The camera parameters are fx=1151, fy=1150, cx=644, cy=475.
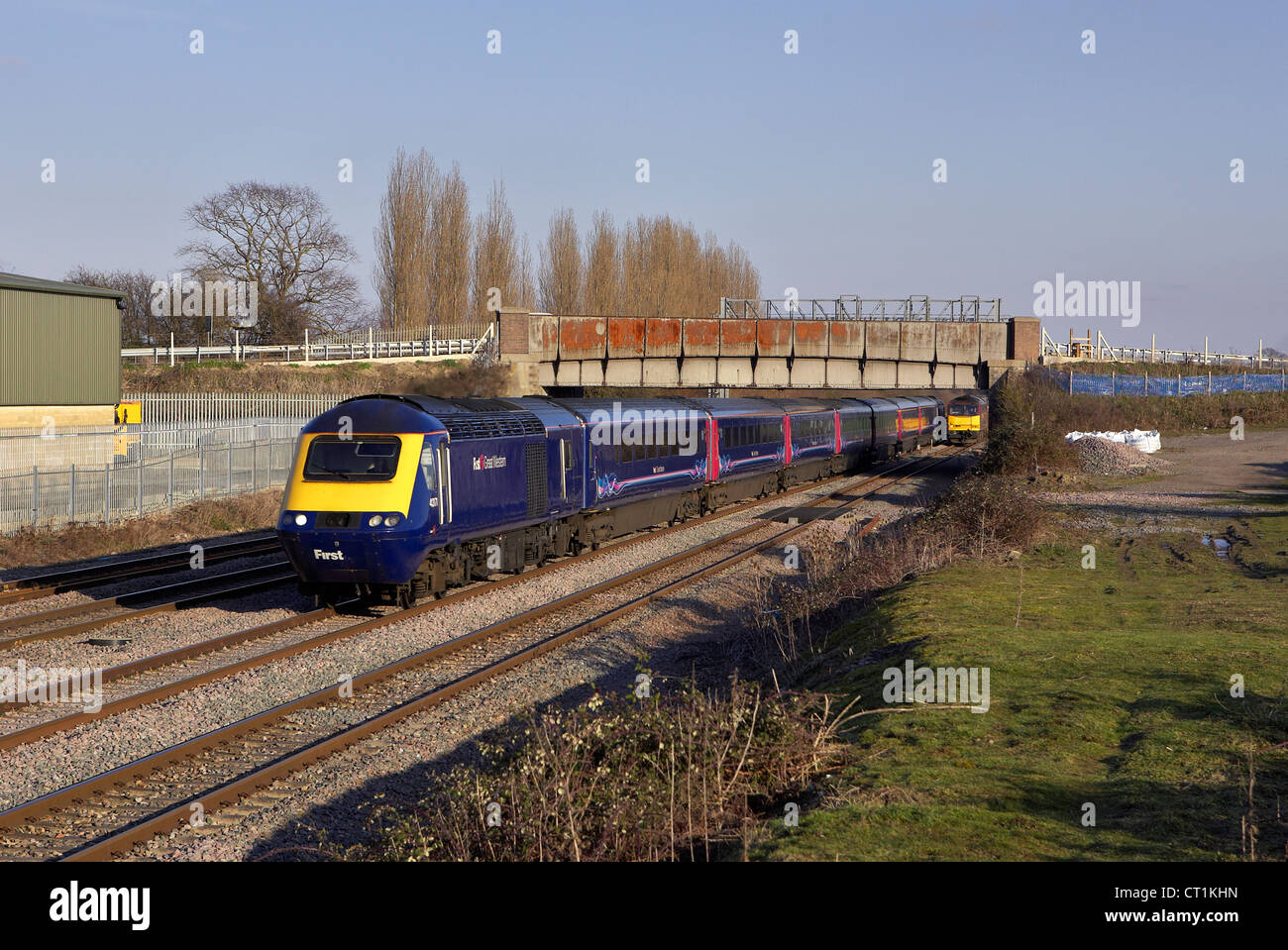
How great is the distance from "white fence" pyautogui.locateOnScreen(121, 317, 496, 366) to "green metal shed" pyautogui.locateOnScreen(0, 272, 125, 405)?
14.4 metres

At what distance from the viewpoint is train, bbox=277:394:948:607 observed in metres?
16.0

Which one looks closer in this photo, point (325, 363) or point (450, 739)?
point (450, 739)

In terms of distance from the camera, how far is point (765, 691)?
476 inches

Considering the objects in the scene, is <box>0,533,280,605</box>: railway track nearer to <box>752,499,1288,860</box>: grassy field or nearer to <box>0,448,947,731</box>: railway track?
<box>0,448,947,731</box>: railway track

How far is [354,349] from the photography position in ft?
193

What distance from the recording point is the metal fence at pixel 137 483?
2583 cm

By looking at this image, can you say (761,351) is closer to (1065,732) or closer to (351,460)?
(351,460)

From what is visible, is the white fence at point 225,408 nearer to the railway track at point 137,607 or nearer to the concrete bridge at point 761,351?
the concrete bridge at point 761,351

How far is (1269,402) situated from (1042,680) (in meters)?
50.9

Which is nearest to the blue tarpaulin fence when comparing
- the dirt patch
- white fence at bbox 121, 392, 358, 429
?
the dirt patch
